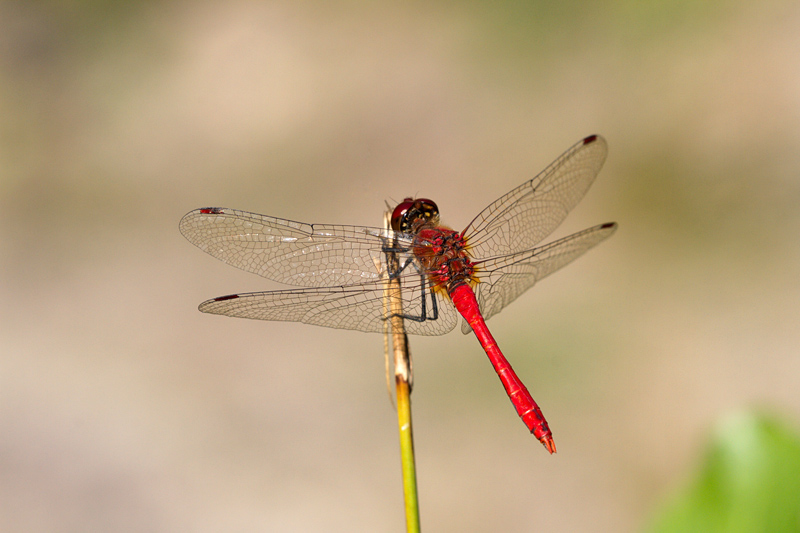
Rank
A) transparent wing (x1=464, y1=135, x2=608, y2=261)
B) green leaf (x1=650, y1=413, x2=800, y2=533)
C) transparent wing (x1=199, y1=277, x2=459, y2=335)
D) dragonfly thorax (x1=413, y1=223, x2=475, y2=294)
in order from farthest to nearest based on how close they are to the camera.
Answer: transparent wing (x1=464, y1=135, x2=608, y2=261) < dragonfly thorax (x1=413, y1=223, x2=475, y2=294) < transparent wing (x1=199, y1=277, x2=459, y2=335) < green leaf (x1=650, y1=413, x2=800, y2=533)

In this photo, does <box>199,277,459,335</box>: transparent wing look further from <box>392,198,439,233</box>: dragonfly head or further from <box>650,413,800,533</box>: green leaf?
<box>650,413,800,533</box>: green leaf

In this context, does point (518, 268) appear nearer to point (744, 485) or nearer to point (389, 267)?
point (389, 267)

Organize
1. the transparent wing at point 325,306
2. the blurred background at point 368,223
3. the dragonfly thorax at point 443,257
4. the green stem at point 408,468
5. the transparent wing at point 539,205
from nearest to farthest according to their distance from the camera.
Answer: the green stem at point 408,468 → the transparent wing at point 325,306 → the dragonfly thorax at point 443,257 → the transparent wing at point 539,205 → the blurred background at point 368,223

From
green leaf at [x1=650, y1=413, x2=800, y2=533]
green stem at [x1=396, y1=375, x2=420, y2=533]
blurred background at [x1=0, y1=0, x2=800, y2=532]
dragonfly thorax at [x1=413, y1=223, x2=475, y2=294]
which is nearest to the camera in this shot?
green stem at [x1=396, y1=375, x2=420, y2=533]

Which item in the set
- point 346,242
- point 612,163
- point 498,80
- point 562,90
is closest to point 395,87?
point 498,80

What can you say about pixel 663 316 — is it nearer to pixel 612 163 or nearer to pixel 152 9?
pixel 612 163

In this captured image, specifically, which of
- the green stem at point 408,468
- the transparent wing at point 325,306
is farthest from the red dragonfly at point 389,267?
the green stem at point 408,468

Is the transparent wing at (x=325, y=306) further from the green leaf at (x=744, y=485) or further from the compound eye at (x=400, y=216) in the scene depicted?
the green leaf at (x=744, y=485)

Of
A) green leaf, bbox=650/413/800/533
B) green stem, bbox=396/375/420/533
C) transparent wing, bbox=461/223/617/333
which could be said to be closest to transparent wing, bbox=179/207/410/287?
transparent wing, bbox=461/223/617/333
